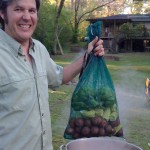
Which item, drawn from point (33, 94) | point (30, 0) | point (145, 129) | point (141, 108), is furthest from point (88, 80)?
point (141, 108)

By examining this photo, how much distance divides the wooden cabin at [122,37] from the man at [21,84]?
29579 mm

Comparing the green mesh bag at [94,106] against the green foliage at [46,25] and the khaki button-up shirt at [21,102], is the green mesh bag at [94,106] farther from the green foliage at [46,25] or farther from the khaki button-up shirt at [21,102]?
the green foliage at [46,25]

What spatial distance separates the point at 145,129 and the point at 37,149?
161 inches

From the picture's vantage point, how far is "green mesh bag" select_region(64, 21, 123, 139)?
2311 mm

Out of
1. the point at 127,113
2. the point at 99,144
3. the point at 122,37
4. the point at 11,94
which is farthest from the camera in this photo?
the point at 122,37

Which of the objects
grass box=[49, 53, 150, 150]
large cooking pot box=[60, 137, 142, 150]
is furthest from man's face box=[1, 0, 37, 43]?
grass box=[49, 53, 150, 150]

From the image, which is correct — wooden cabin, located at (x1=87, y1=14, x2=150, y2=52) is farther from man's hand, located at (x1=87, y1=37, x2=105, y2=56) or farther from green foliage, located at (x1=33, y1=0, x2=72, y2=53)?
man's hand, located at (x1=87, y1=37, x2=105, y2=56)

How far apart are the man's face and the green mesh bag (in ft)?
1.71

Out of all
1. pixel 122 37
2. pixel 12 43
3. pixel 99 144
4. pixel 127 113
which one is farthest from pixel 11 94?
pixel 122 37

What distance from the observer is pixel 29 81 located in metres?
2.02

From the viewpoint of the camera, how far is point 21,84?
1972 mm

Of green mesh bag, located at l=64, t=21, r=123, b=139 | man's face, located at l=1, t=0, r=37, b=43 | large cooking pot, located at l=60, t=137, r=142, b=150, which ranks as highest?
man's face, located at l=1, t=0, r=37, b=43

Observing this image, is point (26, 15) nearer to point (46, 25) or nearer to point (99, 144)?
point (99, 144)

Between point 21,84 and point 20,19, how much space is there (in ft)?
1.21
